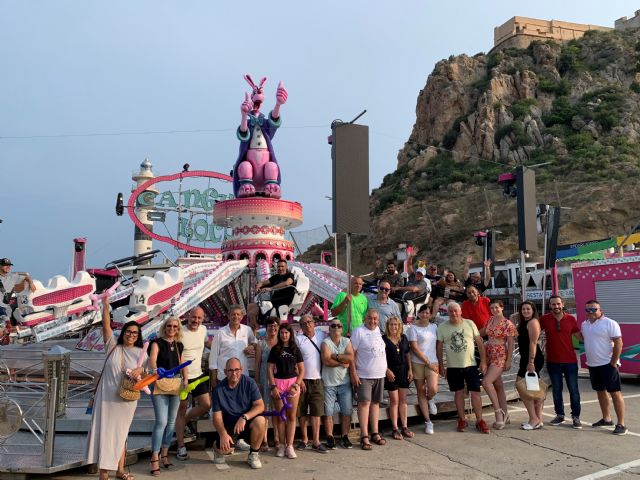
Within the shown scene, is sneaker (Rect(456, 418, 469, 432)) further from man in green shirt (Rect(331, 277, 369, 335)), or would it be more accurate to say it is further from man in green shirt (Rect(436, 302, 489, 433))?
man in green shirt (Rect(331, 277, 369, 335))

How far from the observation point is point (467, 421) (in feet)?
23.7

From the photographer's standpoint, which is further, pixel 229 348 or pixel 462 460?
pixel 229 348

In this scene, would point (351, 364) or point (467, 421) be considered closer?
point (351, 364)

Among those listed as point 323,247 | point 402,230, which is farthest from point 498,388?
point 323,247

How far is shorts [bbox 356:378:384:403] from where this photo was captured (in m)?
6.18

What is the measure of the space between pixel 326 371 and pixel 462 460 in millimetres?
1657

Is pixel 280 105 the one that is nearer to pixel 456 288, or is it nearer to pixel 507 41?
pixel 456 288

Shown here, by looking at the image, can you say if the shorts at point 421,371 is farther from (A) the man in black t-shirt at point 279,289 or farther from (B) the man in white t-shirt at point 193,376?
(A) the man in black t-shirt at point 279,289

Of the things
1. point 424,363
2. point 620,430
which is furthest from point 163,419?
point 620,430

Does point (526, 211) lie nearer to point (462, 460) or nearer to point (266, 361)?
point (462, 460)

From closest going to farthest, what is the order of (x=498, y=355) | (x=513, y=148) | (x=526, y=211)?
(x=498, y=355) → (x=526, y=211) → (x=513, y=148)

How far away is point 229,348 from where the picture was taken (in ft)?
19.9

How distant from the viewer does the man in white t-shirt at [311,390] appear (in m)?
6.05

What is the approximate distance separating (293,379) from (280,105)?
28.8 feet
